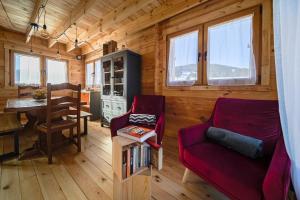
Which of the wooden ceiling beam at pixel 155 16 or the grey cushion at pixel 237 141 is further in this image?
the wooden ceiling beam at pixel 155 16

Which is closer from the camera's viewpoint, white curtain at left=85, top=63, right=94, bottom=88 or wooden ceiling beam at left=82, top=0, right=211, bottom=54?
wooden ceiling beam at left=82, top=0, right=211, bottom=54

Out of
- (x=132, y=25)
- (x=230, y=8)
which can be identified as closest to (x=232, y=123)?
(x=230, y=8)

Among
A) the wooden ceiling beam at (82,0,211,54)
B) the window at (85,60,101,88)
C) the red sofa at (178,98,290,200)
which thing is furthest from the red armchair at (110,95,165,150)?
the window at (85,60,101,88)

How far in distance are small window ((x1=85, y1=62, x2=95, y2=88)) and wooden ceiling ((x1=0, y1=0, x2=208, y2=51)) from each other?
1515 millimetres

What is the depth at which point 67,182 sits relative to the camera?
1452mm

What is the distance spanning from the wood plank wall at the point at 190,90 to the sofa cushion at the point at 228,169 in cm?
86

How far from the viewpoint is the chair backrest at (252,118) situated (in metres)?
1.28

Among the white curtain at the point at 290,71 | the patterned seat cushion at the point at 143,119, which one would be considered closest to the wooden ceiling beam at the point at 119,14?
the patterned seat cushion at the point at 143,119

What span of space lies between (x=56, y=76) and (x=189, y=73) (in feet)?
14.4

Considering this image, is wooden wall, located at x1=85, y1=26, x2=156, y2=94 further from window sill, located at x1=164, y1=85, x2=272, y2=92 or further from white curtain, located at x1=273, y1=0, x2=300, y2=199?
white curtain, located at x1=273, y1=0, x2=300, y2=199

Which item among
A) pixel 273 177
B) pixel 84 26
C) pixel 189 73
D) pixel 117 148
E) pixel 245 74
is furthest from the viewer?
pixel 84 26

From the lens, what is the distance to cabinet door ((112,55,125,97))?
3070 millimetres

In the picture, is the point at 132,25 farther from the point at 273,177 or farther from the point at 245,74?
the point at 273,177

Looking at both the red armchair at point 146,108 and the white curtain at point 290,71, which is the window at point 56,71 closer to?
the red armchair at point 146,108
